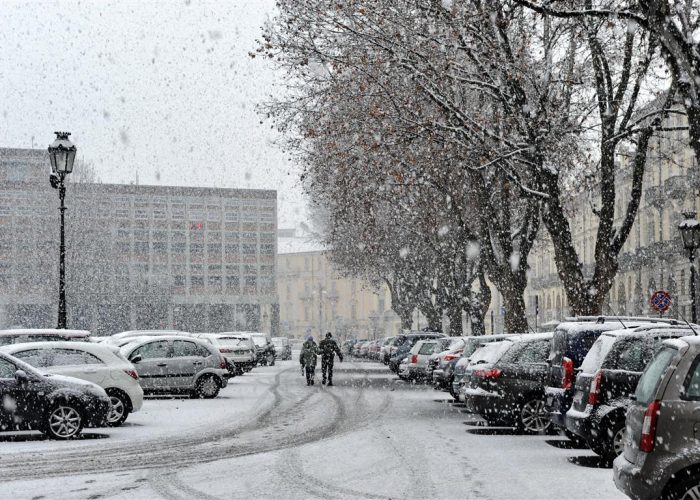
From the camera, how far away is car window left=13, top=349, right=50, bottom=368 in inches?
725

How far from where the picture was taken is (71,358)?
62.3ft

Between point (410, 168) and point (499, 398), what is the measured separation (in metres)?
13.5

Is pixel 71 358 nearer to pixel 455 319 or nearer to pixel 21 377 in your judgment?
pixel 21 377

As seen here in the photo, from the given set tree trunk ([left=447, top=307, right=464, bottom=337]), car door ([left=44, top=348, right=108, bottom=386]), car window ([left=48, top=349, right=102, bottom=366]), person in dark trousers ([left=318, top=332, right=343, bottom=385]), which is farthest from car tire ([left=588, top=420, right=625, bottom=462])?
tree trunk ([left=447, top=307, right=464, bottom=337])

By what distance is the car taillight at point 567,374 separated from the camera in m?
14.3

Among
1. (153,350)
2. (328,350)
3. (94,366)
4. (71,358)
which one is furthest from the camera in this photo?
(328,350)

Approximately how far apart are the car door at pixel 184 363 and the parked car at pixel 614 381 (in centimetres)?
1570

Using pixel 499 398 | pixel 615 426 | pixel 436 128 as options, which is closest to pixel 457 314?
pixel 436 128

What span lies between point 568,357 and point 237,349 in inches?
1117

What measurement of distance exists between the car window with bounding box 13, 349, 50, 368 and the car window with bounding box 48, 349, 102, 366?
103mm

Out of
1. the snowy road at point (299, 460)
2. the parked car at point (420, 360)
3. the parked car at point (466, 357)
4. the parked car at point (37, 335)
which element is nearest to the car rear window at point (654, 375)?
the snowy road at point (299, 460)

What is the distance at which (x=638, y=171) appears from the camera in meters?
25.0

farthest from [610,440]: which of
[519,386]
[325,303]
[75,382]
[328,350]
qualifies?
[325,303]

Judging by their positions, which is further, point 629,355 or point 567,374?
point 567,374
